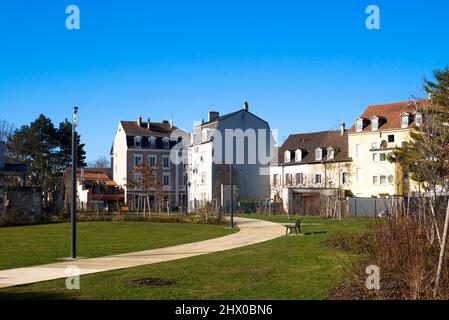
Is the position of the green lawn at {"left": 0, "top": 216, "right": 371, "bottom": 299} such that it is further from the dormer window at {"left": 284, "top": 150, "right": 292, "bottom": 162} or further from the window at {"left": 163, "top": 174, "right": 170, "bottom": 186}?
the window at {"left": 163, "top": 174, "right": 170, "bottom": 186}

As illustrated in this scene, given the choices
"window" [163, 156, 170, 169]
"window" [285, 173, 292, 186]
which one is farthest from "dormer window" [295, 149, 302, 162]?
"window" [163, 156, 170, 169]

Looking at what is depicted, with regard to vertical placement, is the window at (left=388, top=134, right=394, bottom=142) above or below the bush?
above

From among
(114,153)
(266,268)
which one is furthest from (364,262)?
(114,153)

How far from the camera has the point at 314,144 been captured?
7256cm

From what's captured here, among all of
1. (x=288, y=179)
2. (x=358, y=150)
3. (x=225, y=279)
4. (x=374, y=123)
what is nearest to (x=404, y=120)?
(x=374, y=123)

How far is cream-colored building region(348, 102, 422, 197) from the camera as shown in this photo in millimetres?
61141

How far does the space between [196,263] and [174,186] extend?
66526 mm

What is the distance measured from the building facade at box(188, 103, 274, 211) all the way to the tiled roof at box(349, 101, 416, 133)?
12.2 meters

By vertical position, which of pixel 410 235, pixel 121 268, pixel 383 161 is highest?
pixel 383 161

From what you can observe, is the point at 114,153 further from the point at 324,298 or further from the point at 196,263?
the point at 324,298

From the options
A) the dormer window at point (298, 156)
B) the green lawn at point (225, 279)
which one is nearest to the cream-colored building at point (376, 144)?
the dormer window at point (298, 156)

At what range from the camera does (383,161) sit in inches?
2448

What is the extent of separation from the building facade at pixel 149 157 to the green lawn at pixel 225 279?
207 feet

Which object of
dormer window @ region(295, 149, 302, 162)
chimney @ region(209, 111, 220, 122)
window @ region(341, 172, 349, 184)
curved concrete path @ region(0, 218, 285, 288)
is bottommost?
curved concrete path @ region(0, 218, 285, 288)
